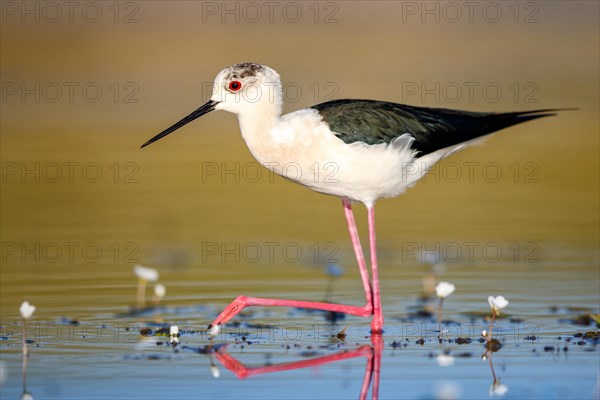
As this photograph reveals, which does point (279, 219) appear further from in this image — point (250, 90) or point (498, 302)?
point (498, 302)

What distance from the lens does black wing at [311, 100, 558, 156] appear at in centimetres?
857

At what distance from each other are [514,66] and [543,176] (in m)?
6.66

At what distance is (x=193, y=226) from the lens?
41.7 ft

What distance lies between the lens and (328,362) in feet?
23.9

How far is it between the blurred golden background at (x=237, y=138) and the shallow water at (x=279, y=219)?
0.05 m

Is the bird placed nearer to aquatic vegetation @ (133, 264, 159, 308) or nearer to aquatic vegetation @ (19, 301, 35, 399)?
aquatic vegetation @ (133, 264, 159, 308)

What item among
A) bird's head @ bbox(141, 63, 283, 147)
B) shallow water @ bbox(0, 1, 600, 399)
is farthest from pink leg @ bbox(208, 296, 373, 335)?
bird's head @ bbox(141, 63, 283, 147)

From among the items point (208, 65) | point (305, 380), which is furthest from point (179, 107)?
point (305, 380)

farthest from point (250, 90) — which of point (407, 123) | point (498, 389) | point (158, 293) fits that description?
point (498, 389)

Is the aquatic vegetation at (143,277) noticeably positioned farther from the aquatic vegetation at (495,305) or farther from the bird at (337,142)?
the aquatic vegetation at (495,305)

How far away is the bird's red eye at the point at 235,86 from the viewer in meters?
8.65

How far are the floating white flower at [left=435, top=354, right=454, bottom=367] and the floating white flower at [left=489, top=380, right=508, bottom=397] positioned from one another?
1.67 feet

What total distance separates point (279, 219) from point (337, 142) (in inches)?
183

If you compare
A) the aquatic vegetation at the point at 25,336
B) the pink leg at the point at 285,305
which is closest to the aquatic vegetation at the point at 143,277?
the pink leg at the point at 285,305
